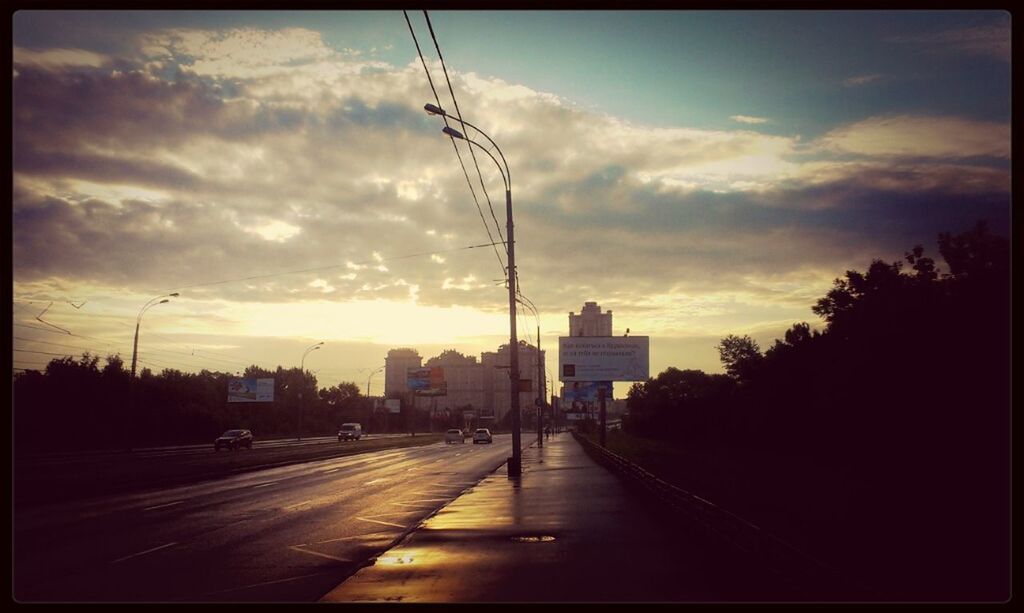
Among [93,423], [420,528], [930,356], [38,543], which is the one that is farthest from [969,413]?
[93,423]

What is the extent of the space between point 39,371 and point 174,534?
55.6 metres

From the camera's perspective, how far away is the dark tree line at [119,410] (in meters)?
52.7

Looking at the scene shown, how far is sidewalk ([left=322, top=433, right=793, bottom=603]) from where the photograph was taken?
830 centimetres

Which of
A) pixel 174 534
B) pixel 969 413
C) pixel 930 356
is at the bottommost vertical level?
pixel 174 534

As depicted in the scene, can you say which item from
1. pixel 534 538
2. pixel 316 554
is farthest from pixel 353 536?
pixel 534 538

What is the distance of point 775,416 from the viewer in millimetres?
48562

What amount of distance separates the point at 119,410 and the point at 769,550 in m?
65.2

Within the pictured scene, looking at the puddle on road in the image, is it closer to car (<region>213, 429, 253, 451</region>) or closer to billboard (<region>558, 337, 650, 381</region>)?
billboard (<region>558, 337, 650, 381</region>)

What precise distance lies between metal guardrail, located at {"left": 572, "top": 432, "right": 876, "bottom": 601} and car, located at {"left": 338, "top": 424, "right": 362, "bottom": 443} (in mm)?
69450

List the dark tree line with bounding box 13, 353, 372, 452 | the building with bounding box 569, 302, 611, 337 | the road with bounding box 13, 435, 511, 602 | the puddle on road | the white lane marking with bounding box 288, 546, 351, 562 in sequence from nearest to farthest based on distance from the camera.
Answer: the road with bounding box 13, 435, 511, 602
the white lane marking with bounding box 288, 546, 351, 562
the puddle on road
the dark tree line with bounding box 13, 353, 372, 452
the building with bounding box 569, 302, 611, 337

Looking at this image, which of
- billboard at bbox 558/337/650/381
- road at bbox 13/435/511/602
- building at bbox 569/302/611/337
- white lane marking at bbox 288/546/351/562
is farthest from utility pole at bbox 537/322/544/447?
white lane marking at bbox 288/546/351/562

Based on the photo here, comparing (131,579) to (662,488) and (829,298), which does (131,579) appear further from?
(829,298)

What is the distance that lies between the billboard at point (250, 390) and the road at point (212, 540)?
2428 inches

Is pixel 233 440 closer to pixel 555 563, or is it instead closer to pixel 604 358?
pixel 604 358
